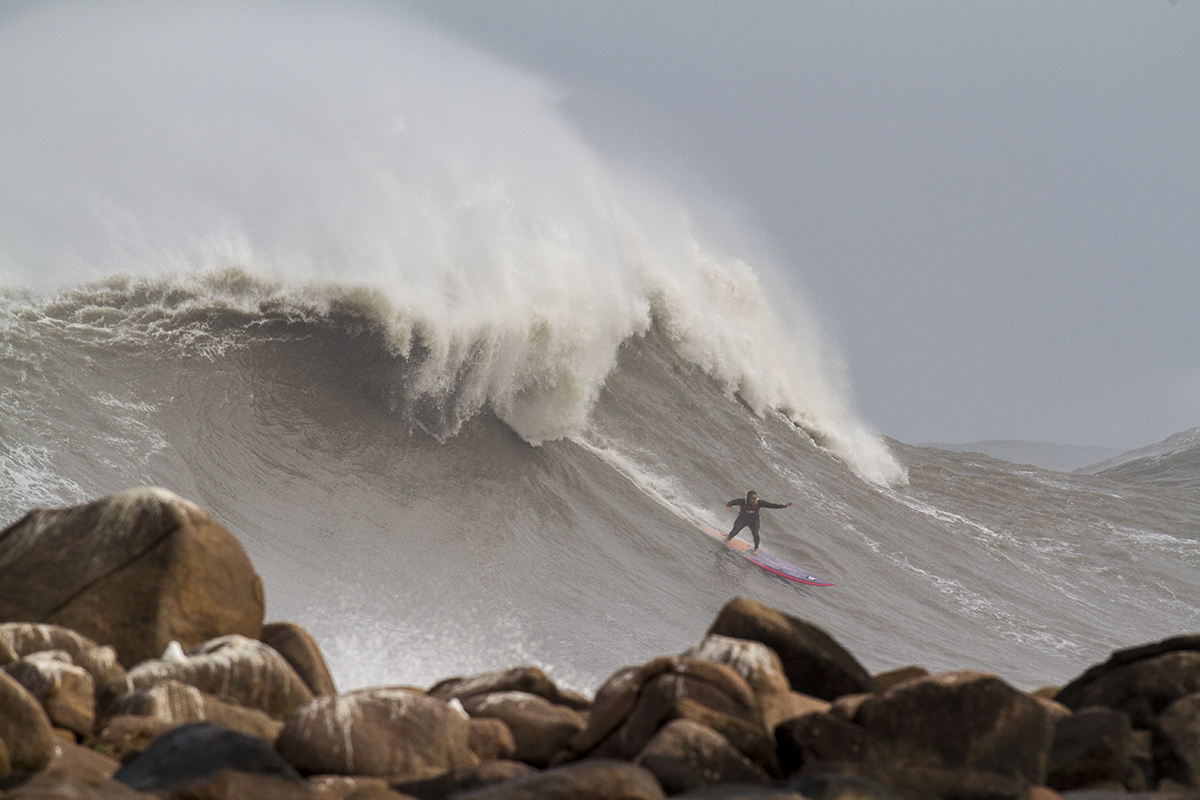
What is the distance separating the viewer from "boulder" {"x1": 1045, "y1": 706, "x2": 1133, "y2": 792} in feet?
11.4

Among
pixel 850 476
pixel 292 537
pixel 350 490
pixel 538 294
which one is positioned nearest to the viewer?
pixel 292 537

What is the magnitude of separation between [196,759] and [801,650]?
2504 millimetres

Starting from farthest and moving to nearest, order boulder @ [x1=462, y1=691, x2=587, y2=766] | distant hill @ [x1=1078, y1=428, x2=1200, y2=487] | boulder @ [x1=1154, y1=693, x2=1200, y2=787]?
1. distant hill @ [x1=1078, y1=428, x2=1200, y2=487]
2. boulder @ [x1=462, y1=691, x2=587, y2=766]
3. boulder @ [x1=1154, y1=693, x2=1200, y2=787]

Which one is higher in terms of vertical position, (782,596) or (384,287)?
(384,287)

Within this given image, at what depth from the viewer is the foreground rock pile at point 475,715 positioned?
310 cm

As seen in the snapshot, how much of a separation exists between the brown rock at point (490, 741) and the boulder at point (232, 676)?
0.85 m

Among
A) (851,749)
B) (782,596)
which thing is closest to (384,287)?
(782,596)

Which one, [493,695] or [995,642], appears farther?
[995,642]

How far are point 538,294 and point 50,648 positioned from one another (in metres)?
9.52

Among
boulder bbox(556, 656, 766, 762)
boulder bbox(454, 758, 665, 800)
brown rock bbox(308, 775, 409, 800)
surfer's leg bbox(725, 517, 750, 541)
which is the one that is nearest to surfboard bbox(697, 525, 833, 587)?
surfer's leg bbox(725, 517, 750, 541)

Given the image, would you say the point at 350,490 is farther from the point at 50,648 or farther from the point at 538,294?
the point at 50,648

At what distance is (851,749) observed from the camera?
3.41 m

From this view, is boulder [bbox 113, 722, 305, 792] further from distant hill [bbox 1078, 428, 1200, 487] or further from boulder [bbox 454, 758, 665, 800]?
distant hill [bbox 1078, 428, 1200, 487]

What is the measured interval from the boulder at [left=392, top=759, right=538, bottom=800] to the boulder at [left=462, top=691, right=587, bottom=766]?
0.41 meters
